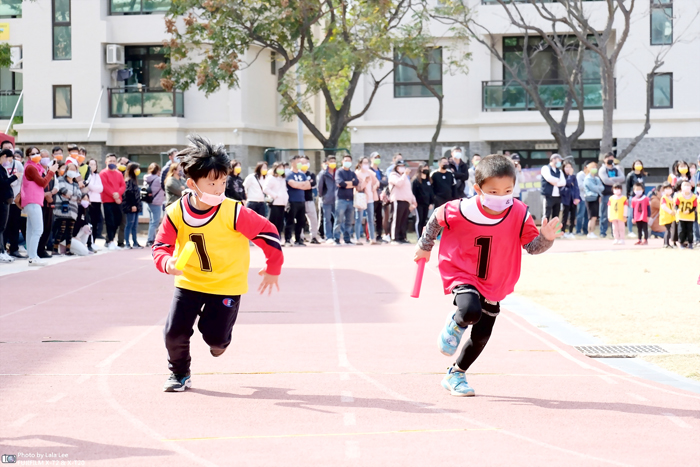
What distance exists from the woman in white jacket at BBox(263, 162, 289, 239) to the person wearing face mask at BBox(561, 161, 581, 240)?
6648 mm

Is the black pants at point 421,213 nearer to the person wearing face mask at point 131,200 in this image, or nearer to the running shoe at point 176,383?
the person wearing face mask at point 131,200

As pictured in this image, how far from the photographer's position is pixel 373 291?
44.0 feet

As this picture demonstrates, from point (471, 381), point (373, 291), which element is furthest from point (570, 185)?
point (471, 381)

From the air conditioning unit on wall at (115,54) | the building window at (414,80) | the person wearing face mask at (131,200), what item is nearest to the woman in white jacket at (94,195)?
the person wearing face mask at (131,200)

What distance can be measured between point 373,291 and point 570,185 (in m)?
11.7

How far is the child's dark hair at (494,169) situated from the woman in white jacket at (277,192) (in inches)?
607

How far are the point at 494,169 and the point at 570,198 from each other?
18.1m

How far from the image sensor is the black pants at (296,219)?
22219 mm

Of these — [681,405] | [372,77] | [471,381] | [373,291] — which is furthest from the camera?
[372,77]

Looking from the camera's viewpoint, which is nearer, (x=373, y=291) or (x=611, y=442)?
(x=611, y=442)

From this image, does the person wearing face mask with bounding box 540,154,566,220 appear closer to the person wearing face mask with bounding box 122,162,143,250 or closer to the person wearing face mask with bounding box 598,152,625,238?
the person wearing face mask with bounding box 598,152,625,238

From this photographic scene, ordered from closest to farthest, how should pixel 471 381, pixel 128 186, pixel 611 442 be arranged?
pixel 611 442 → pixel 471 381 → pixel 128 186

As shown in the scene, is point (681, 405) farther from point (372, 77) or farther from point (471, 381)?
point (372, 77)

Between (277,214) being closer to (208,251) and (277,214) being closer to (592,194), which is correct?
(592,194)
